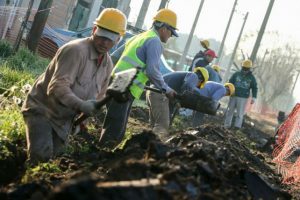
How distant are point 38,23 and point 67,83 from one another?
900 centimetres

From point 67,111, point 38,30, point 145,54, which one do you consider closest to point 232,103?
point 38,30

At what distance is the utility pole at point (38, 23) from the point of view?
12656 mm

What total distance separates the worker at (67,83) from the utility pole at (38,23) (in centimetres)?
835

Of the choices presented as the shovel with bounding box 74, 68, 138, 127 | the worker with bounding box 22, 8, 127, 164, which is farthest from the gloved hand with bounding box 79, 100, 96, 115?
the worker with bounding box 22, 8, 127, 164

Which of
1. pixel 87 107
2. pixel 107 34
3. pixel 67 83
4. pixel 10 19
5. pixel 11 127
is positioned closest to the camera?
pixel 87 107

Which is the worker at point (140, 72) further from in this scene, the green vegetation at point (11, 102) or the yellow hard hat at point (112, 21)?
→ the yellow hard hat at point (112, 21)

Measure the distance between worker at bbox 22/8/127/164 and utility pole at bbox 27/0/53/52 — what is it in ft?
27.4

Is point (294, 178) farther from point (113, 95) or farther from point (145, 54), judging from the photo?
point (113, 95)

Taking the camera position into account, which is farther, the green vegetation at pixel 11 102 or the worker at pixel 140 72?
the worker at pixel 140 72

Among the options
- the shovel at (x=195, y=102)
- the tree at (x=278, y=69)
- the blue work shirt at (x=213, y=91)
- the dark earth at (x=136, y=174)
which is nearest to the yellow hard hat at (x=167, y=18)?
the shovel at (x=195, y=102)

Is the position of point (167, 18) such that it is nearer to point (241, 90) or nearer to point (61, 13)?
point (241, 90)

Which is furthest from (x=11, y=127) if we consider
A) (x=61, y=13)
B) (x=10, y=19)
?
(x=61, y=13)

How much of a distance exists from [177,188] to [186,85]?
5.20 metres

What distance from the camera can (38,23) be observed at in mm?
12875
